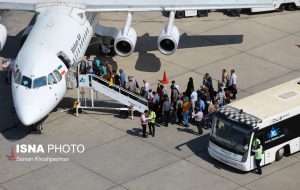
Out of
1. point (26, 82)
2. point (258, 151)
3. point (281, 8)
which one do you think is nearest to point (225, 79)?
point (258, 151)

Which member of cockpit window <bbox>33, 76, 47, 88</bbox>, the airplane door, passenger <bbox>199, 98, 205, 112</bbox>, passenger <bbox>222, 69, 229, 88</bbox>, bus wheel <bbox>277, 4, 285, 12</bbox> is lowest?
passenger <bbox>199, 98, 205, 112</bbox>

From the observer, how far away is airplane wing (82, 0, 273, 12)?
38625 millimetres

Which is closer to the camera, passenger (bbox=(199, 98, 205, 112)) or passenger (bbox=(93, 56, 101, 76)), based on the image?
passenger (bbox=(199, 98, 205, 112))

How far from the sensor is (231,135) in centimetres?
3028

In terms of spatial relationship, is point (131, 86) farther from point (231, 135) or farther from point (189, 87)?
point (231, 135)

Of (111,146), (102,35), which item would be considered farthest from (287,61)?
(111,146)

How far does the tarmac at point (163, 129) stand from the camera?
30.2m

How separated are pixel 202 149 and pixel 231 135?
7.95 feet

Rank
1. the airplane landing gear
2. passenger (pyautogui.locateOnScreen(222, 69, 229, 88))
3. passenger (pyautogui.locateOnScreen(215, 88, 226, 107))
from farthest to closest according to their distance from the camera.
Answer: passenger (pyautogui.locateOnScreen(222, 69, 229, 88)) < passenger (pyautogui.locateOnScreen(215, 88, 226, 107)) < the airplane landing gear

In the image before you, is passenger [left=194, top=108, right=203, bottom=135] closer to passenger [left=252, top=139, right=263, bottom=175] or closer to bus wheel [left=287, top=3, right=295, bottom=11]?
passenger [left=252, top=139, right=263, bottom=175]

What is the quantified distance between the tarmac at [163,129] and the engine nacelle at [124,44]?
4.48 feet

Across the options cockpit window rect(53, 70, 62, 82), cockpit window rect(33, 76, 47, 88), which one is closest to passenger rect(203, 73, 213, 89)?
cockpit window rect(53, 70, 62, 82)

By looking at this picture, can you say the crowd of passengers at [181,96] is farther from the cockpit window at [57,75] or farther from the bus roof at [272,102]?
the bus roof at [272,102]

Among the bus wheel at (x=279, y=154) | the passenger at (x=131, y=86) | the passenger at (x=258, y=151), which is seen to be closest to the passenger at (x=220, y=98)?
the passenger at (x=131, y=86)
